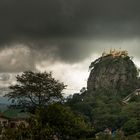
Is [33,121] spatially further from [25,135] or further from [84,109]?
[84,109]

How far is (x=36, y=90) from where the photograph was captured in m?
105

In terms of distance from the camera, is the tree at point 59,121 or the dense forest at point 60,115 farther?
the tree at point 59,121

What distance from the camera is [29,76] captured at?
359 feet

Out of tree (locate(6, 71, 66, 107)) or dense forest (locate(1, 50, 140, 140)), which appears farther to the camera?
tree (locate(6, 71, 66, 107))

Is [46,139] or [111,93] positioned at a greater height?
[111,93]

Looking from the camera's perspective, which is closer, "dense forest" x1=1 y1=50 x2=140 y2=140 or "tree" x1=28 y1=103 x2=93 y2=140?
"dense forest" x1=1 y1=50 x2=140 y2=140

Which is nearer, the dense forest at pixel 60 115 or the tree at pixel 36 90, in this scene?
the dense forest at pixel 60 115

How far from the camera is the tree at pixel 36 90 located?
10494 centimetres

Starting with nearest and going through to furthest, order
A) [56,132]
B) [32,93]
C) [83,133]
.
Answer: [56,132], [83,133], [32,93]

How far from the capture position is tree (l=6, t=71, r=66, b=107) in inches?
4131

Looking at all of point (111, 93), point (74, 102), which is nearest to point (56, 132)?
point (74, 102)

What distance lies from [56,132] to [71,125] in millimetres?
3035

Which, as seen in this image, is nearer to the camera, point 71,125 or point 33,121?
point 33,121

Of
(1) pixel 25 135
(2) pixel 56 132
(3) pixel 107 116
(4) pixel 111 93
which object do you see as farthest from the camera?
(4) pixel 111 93
